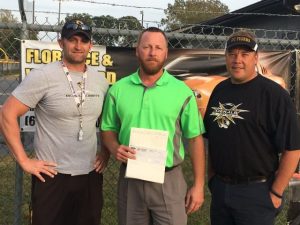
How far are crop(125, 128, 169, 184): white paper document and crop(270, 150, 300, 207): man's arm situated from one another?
80cm

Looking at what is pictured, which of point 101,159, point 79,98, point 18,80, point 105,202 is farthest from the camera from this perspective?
point 105,202

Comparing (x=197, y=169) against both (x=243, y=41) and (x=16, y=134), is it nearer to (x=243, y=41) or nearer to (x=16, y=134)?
(x=243, y=41)

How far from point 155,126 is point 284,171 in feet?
3.10

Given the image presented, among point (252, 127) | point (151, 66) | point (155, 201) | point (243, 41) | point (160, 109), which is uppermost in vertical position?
point (243, 41)

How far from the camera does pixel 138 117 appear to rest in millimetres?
2982

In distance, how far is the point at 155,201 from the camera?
120 inches

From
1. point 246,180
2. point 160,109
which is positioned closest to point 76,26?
point 160,109

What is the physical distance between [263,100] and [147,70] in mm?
826

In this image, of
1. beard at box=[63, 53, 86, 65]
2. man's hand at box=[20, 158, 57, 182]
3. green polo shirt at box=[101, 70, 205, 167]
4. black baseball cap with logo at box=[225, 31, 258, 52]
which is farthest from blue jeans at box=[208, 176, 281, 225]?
beard at box=[63, 53, 86, 65]

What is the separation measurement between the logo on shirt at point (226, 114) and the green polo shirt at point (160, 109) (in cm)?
14

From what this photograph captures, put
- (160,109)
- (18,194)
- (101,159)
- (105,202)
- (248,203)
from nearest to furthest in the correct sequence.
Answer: (160,109) < (248,203) < (101,159) < (18,194) < (105,202)

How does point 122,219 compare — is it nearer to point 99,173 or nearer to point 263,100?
point 99,173

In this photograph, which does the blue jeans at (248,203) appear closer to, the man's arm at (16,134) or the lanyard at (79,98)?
the lanyard at (79,98)

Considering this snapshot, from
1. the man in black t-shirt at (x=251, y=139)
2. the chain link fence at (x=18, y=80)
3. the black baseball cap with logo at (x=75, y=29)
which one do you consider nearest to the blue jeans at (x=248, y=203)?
the man in black t-shirt at (x=251, y=139)
